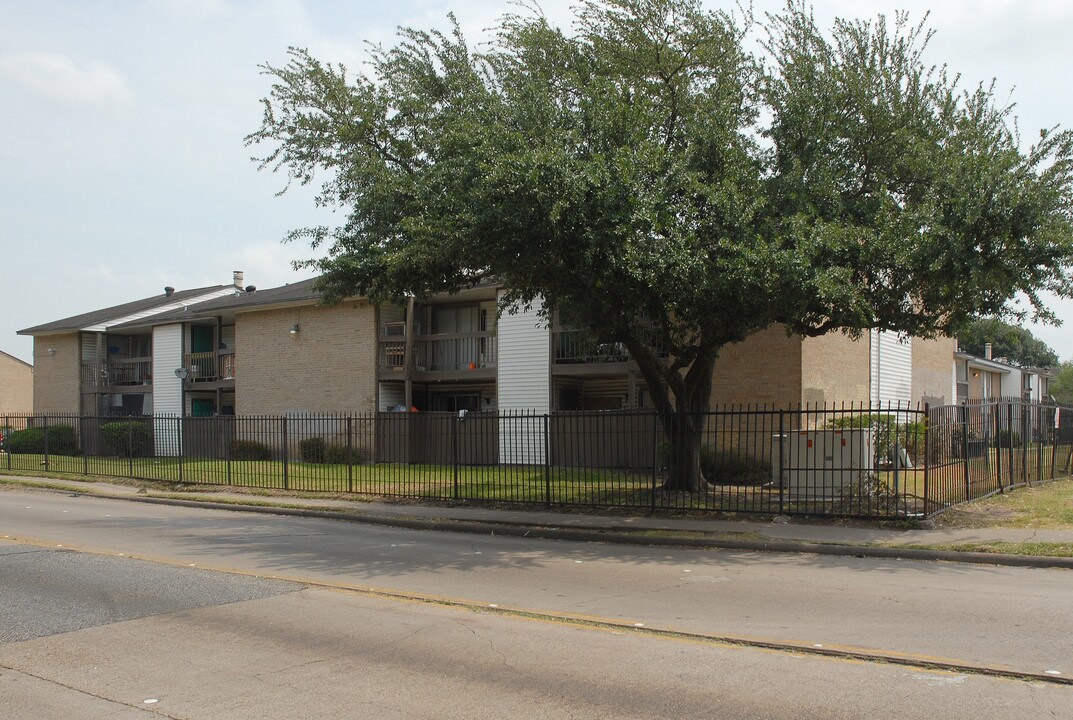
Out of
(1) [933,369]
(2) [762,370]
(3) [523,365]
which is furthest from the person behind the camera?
(1) [933,369]

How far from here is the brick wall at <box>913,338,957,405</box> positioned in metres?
29.8

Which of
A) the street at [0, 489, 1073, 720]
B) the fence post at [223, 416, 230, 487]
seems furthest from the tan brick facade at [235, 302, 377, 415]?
the street at [0, 489, 1073, 720]

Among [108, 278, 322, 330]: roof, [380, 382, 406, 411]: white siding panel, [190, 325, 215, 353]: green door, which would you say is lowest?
[380, 382, 406, 411]: white siding panel

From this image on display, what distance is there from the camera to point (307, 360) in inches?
1276

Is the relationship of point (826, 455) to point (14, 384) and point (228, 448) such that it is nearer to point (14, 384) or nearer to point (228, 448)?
point (228, 448)

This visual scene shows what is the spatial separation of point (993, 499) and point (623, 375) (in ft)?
41.5

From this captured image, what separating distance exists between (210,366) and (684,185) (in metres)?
28.9

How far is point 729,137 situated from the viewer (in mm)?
14430

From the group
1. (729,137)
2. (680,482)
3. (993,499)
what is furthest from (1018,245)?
(680,482)

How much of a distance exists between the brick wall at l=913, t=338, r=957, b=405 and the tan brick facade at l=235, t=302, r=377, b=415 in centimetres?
1792

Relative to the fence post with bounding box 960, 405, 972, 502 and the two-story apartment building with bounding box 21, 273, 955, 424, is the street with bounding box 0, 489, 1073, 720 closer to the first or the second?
the fence post with bounding box 960, 405, 972, 502

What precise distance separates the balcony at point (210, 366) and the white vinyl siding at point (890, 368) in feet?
77.6

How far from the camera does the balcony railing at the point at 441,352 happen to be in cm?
2955

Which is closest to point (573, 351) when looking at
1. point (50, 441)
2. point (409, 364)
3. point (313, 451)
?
point (409, 364)
